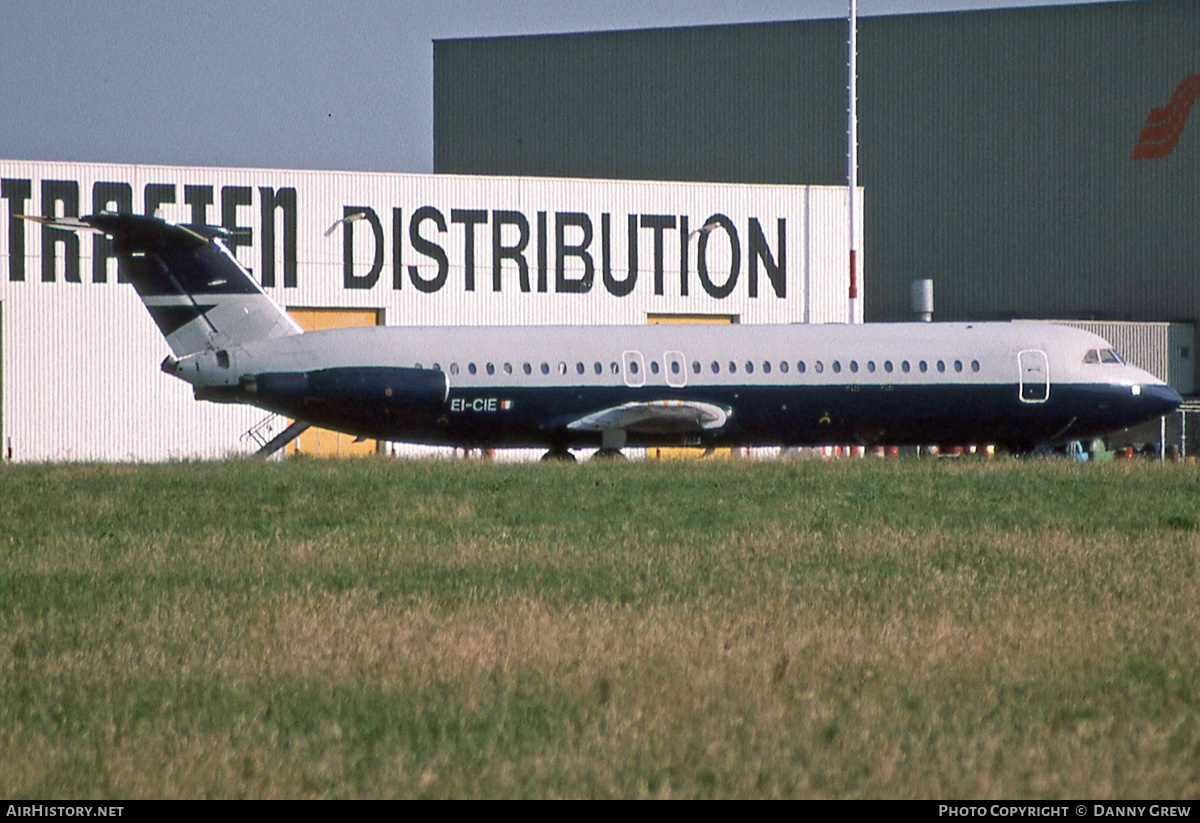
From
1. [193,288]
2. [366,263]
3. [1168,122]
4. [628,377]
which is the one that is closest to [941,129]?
[1168,122]

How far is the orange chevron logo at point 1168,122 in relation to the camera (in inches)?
2239

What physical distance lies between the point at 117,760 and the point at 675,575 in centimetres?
753

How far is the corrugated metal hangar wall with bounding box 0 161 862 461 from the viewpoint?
43688 millimetres

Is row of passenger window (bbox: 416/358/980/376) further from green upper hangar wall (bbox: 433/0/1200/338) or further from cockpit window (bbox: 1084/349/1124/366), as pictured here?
green upper hangar wall (bbox: 433/0/1200/338)

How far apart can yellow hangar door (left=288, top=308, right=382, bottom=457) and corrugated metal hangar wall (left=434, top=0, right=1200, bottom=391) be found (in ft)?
64.1

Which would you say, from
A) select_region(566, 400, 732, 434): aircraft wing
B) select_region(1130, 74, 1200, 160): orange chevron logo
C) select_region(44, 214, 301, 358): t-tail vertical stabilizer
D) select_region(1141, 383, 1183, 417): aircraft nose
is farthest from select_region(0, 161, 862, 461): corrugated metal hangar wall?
select_region(1141, 383, 1183, 417): aircraft nose

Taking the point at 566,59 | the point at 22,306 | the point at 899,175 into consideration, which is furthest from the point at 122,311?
the point at 899,175

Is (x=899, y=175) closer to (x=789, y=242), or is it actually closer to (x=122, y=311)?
(x=789, y=242)

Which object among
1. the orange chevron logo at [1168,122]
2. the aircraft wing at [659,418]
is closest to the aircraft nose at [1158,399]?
the aircraft wing at [659,418]

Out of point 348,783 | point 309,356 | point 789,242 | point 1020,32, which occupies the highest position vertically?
point 1020,32

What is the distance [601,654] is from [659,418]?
967 inches

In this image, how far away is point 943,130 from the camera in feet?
199

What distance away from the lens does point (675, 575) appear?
1549 centimetres

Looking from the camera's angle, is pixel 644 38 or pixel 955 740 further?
pixel 644 38
